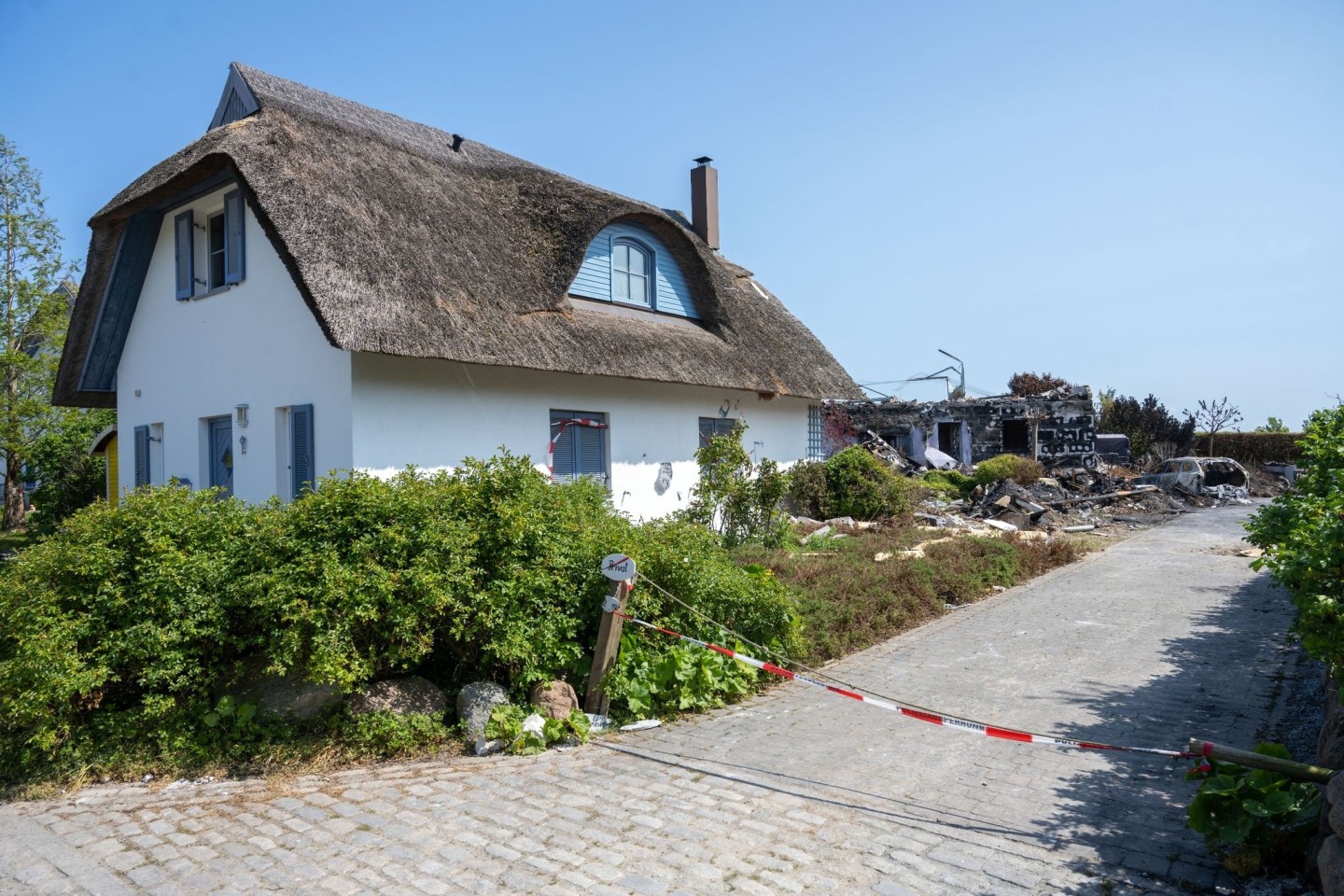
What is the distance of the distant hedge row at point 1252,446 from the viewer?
3131cm

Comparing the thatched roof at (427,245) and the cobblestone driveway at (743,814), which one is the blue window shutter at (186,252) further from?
the cobblestone driveway at (743,814)

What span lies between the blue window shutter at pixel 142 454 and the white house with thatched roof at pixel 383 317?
5 centimetres

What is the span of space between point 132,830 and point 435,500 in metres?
2.59

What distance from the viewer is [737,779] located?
513cm

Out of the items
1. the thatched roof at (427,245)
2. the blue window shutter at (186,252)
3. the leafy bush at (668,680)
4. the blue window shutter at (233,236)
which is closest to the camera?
the leafy bush at (668,680)

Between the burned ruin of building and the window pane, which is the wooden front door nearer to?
the window pane

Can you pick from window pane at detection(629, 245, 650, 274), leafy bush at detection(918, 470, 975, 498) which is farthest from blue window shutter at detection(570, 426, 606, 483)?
leafy bush at detection(918, 470, 975, 498)

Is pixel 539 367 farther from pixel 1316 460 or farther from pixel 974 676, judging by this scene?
pixel 1316 460

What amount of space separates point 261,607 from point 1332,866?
216 inches

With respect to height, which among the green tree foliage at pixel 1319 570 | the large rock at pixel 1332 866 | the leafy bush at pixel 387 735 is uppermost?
the green tree foliage at pixel 1319 570

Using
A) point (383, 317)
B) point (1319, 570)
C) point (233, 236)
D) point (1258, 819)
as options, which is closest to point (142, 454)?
point (233, 236)

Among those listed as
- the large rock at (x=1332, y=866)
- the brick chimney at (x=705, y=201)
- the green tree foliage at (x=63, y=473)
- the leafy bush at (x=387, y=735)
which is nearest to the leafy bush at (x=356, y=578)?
the leafy bush at (x=387, y=735)

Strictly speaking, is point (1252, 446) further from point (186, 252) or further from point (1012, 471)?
point (186, 252)

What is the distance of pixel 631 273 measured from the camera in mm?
14281
